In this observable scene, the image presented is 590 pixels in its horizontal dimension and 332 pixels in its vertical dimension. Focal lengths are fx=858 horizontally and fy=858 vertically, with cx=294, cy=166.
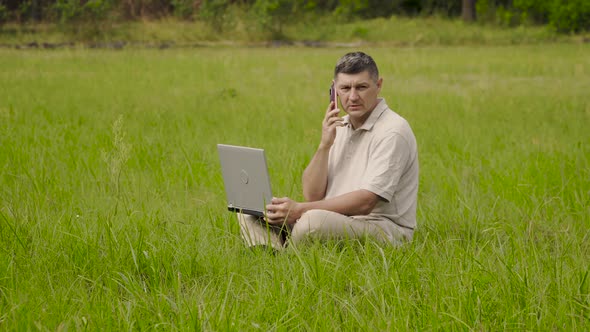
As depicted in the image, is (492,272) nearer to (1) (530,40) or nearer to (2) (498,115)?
(2) (498,115)

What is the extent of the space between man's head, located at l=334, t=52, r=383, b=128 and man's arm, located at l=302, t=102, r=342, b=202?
0.09 metres

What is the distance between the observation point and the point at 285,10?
33.4m

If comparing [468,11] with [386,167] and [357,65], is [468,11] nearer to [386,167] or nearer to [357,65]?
[357,65]

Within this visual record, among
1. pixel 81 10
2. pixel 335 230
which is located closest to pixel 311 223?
pixel 335 230

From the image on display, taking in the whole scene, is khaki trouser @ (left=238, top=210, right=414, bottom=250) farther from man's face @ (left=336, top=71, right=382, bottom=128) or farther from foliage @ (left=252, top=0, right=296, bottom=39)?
foliage @ (left=252, top=0, right=296, bottom=39)

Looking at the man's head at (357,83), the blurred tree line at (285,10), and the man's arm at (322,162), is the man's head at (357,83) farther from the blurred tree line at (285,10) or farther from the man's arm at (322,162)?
the blurred tree line at (285,10)

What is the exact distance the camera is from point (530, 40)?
2841 centimetres

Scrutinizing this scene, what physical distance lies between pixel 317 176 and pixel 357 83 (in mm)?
601

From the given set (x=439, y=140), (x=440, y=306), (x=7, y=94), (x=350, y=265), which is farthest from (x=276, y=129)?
(x=440, y=306)

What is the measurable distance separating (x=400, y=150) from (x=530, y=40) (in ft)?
83.0

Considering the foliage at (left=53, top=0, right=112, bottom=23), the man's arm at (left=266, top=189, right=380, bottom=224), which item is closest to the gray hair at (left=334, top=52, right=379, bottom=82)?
the man's arm at (left=266, top=189, right=380, bottom=224)

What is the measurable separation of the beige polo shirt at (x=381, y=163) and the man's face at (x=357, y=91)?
0.25ft

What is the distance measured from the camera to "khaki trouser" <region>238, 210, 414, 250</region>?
177 inches

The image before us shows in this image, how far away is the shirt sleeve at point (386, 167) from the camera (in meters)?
4.46
